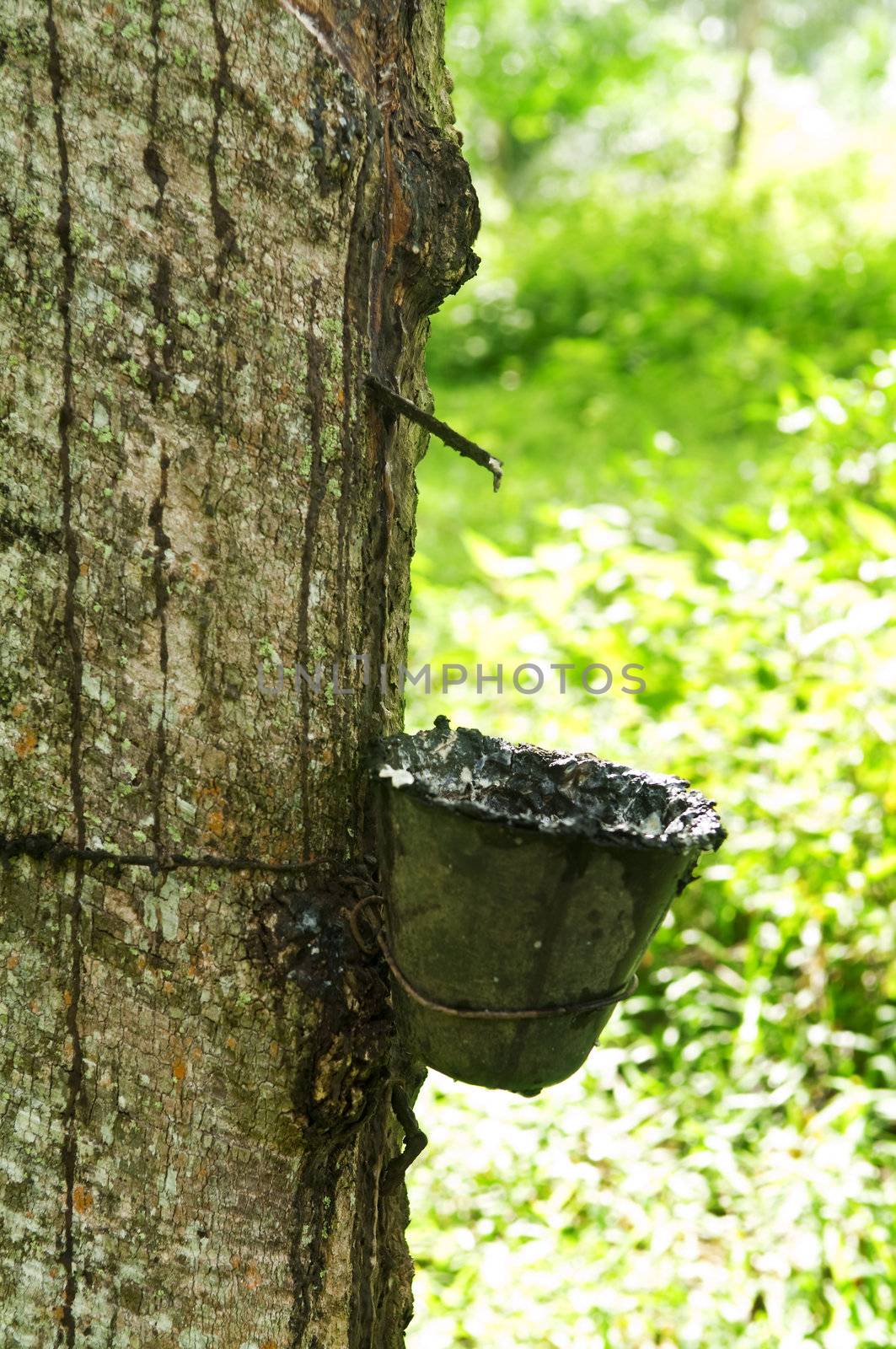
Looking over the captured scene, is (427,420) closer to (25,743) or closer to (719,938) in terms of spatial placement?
(25,743)

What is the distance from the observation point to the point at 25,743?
1.07 m

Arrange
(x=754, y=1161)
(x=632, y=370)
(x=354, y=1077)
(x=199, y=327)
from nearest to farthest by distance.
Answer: (x=199, y=327), (x=354, y=1077), (x=754, y=1161), (x=632, y=370)

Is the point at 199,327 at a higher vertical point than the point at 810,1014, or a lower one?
higher

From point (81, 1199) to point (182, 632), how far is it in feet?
1.88

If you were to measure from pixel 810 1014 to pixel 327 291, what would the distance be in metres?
2.36

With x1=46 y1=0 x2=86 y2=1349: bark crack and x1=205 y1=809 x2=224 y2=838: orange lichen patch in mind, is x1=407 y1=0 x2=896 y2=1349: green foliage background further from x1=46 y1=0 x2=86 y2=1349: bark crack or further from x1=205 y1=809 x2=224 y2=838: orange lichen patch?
x1=205 y1=809 x2=224 y2=838: orange lichen patch

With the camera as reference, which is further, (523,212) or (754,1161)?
(523,212)

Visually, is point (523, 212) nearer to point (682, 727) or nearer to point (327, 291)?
point (682, 727)

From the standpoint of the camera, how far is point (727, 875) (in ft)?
9.50

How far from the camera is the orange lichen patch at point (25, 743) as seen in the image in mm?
1074

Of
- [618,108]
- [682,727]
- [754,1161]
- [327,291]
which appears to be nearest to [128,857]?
[327,291]

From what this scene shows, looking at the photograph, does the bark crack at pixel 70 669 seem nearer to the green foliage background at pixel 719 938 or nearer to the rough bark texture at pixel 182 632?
the rough bark texture at pixel 182 632

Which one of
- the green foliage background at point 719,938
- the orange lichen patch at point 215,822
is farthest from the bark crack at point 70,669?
the green foliage background at point 719,938

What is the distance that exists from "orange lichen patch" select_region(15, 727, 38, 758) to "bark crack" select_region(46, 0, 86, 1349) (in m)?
0.04
